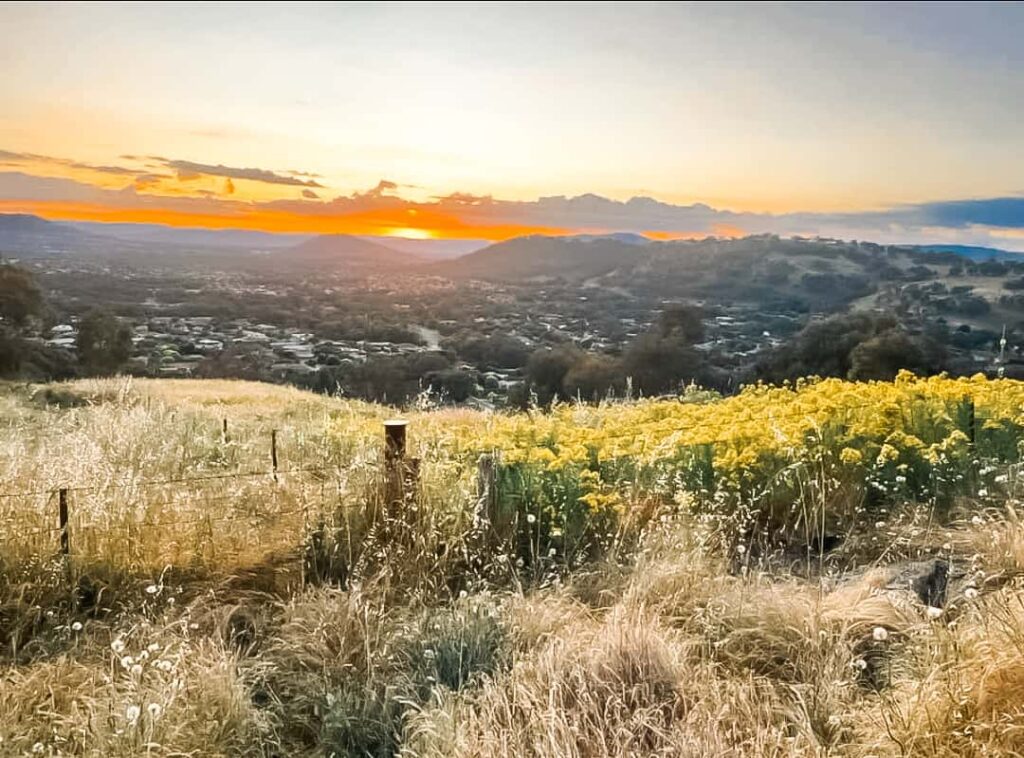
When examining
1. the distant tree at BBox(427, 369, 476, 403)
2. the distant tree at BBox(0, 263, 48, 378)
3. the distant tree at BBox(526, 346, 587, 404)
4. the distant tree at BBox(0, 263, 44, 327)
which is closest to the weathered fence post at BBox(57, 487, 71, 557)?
the distant tree at BBox(427, 369, 476, 403)

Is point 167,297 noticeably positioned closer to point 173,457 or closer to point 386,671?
point 173,457

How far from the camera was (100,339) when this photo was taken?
24.8 meters

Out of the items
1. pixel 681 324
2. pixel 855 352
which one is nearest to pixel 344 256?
pixel 681 324

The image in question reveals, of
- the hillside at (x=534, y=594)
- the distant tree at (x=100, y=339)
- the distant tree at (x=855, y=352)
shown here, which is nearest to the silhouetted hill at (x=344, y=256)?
the distant tree at (x=100, y=339)

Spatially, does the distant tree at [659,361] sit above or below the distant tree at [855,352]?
below

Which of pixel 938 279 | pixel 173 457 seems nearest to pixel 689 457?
pixel 173 457

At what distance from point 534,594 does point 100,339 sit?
2462 cm

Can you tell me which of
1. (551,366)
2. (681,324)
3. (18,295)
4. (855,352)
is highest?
(18,295)

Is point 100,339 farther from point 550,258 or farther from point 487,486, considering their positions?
point 487,486

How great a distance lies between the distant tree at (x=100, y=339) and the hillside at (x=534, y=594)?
20.8 m

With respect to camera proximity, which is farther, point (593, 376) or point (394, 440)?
point (593, 376)

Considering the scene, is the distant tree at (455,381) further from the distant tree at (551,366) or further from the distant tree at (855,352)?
the distant tree at (855,352)

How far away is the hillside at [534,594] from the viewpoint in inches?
106

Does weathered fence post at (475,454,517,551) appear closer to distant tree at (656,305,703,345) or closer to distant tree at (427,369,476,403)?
distant tree at (427,369,476,403)
